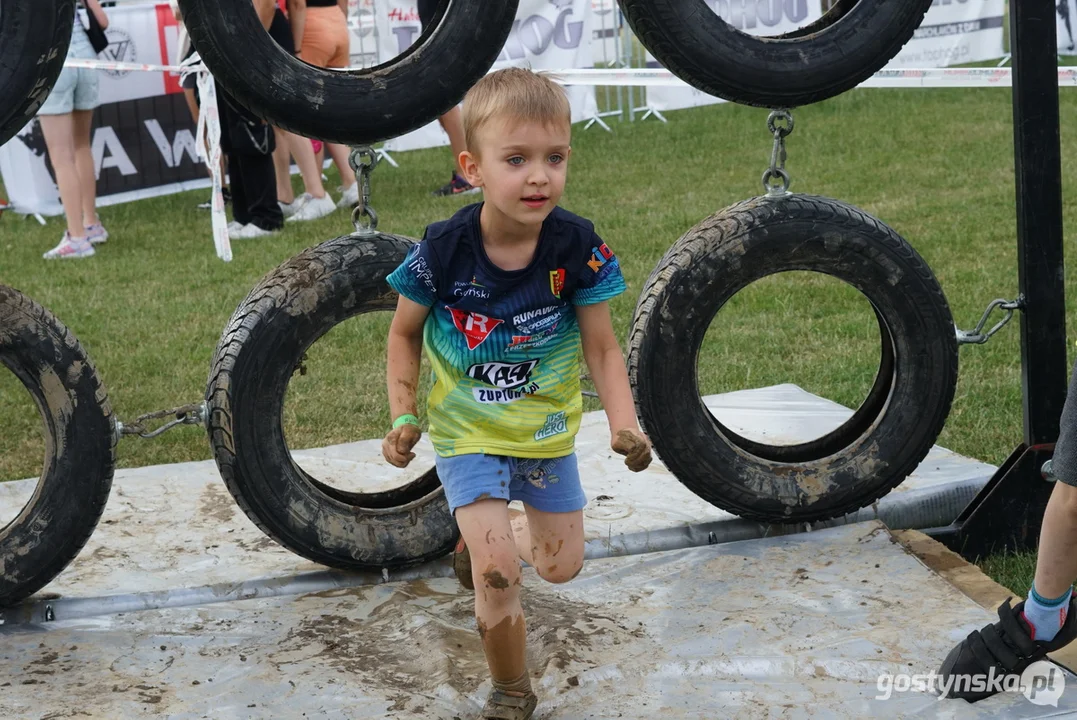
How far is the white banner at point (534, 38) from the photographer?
12.0 metres

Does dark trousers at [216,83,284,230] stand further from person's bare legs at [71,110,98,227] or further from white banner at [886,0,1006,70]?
white banner at [886,0,1006,70]

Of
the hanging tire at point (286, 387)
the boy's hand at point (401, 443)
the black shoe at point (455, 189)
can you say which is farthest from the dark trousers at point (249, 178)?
the boy's hand at point (401, 443)

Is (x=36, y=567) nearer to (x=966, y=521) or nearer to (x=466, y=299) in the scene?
(x=466, y=299)

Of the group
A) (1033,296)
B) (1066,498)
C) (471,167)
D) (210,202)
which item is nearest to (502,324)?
(471,167)

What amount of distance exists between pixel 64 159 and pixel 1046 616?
7.02m

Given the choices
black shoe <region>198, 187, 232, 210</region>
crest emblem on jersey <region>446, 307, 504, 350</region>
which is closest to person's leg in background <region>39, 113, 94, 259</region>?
black shoe <region>198, 187, 232, 210</region>

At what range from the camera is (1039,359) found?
12.1ft

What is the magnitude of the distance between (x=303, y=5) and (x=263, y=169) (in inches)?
44.3

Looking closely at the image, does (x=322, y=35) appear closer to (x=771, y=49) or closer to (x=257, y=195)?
(x=257, y=195)

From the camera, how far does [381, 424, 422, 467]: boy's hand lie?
2670mm

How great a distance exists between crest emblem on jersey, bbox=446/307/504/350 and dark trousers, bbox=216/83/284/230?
5.95 metres

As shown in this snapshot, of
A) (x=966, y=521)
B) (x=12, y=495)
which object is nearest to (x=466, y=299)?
(x=966, y=521)

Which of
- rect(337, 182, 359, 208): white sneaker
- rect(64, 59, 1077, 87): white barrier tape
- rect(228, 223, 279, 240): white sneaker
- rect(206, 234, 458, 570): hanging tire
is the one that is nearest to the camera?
rect(206, 234, 458, 570): hanging tire

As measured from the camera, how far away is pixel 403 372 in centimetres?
283
